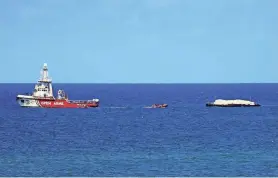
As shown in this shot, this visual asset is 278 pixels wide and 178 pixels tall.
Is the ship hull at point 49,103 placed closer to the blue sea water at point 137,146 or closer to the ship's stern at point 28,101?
the ship's stern at point 28,101

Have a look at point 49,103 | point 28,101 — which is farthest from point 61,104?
point 28,101

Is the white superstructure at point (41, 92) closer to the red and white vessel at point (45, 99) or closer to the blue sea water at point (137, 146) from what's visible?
the red and white vessel at point (45, 99)

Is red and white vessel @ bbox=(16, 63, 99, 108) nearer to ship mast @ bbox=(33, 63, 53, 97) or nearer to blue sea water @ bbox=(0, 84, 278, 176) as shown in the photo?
ship mast @ bbox=(33, 63, 53, 97)

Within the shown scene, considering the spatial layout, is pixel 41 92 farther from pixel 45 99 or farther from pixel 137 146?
pixel 137 146

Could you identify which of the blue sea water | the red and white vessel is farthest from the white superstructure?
the blue sea water

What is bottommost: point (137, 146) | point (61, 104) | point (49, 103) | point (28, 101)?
point (137, 146)

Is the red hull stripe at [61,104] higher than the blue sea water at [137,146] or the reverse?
higher

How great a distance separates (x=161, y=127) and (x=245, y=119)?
28.1 meters

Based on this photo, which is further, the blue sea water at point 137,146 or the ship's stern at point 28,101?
the ship's stern at point 28,101

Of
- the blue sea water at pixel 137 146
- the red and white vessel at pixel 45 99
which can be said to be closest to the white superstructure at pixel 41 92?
the red and white vessel at pixel 45 99

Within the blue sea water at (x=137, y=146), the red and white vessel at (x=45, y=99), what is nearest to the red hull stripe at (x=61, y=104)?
the red and white vessel at (x=45, y=99)

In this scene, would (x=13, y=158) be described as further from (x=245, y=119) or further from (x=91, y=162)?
(x=245, y=119)

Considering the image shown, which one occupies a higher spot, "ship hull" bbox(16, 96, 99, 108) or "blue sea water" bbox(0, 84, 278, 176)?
"ship hull" bbox(16, 96, 99, 108)

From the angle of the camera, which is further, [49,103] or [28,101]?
[28,101]
